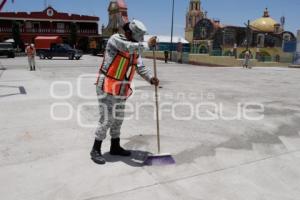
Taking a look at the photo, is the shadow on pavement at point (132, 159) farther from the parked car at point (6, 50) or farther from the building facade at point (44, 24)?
the building facade at point (44, 24)

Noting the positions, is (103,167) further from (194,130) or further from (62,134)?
(194,130)

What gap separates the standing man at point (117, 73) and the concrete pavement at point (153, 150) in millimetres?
571

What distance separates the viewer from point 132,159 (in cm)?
441

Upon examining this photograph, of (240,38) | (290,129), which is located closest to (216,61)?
(240,38)

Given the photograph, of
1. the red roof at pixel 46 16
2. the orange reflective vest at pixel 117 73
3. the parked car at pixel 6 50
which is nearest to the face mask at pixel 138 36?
the orange reflective vest at pixel 117 73

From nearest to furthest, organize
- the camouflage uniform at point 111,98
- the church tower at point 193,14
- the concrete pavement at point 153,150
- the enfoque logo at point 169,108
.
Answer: the concrete pavement at point 153,150 < the camouflage uniform at point 111,98 < the enfoque logo at point 169,108 < the church tower at point 193,14

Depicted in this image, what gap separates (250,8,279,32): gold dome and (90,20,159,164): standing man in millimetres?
55318

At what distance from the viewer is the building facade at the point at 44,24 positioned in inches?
2112

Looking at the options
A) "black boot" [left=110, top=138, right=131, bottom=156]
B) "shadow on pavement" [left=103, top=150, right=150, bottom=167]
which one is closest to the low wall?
"shadow on pavement" [left=103, top=150, right=150, bottom=167]

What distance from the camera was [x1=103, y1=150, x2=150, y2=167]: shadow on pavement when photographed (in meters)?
4.26

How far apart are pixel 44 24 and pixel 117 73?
55.9m

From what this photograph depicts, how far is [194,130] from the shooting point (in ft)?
19.6

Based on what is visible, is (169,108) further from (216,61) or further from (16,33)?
(16,33)

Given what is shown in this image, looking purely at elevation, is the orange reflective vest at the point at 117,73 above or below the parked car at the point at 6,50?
below
